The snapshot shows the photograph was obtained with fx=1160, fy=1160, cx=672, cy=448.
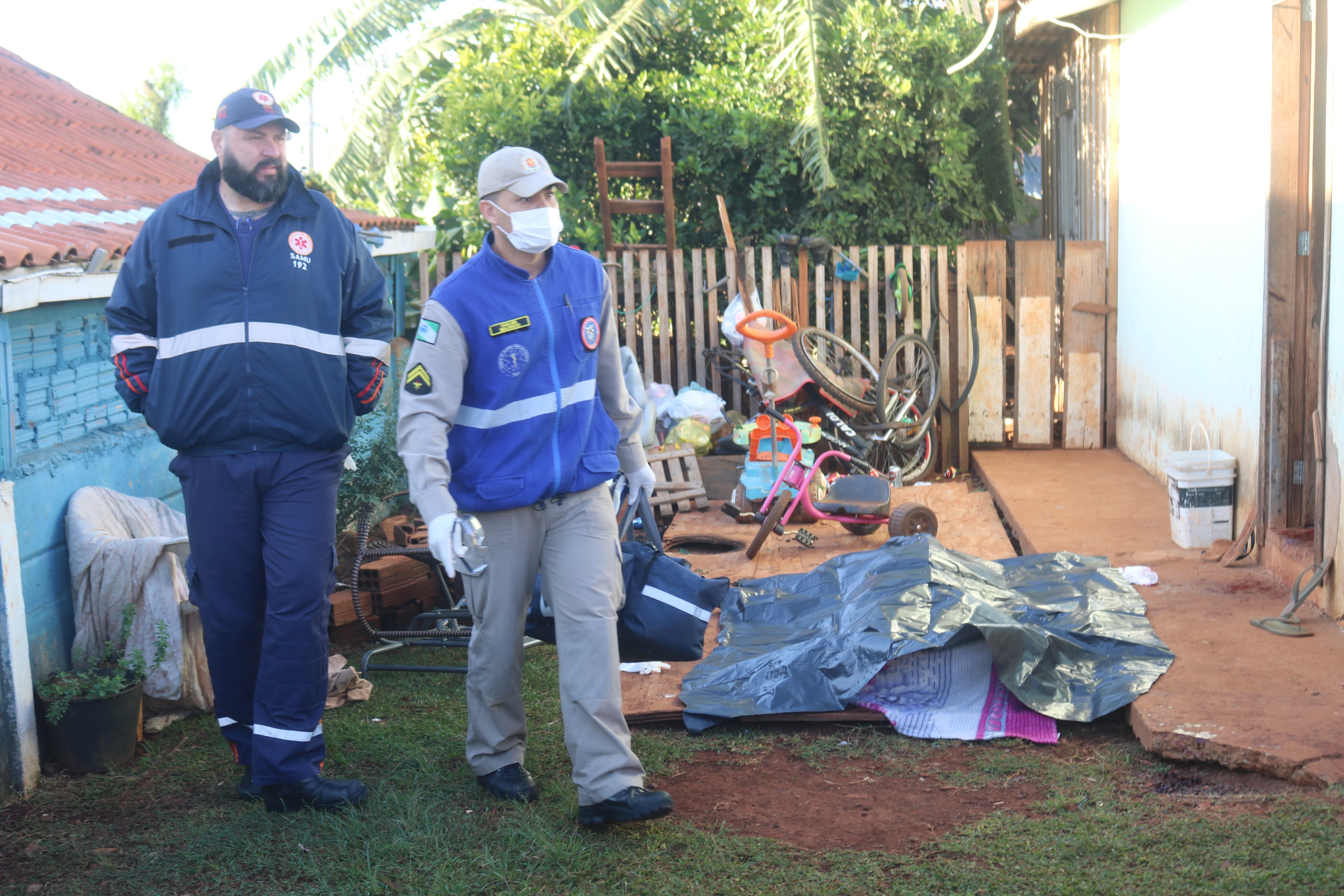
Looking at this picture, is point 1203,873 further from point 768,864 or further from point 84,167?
point 84,167

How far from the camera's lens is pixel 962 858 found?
127 inches

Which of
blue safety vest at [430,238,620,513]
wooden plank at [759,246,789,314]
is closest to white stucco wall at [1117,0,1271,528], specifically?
wooden plank at [759,246,789,314]

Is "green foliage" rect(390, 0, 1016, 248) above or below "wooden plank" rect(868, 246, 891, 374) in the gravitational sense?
above

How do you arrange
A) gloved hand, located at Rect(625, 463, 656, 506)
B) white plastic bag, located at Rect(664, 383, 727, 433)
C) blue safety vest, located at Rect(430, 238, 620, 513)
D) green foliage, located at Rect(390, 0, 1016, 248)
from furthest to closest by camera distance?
green foliage, located at Rect(390, 0, 1016, 248), white plastic bag, located at Rect(664, 383, 727, 433), gloved hand, located at Rect(625, 463, 656, 506), blue safety vest, located at Rect(430, 238, 620, 513)

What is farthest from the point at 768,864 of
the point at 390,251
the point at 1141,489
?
the point at 390,251

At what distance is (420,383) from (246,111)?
116cm

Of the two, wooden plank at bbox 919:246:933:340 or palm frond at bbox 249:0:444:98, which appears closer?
wooden plank at bbox 919:246:933:340

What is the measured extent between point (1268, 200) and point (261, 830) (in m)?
5.03

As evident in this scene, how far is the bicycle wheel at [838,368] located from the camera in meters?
8.58

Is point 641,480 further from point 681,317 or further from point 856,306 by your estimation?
point 856,306

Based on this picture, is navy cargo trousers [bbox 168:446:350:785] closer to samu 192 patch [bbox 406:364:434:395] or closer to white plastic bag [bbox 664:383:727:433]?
samu 192 patch [bbox 406:364:434:395]

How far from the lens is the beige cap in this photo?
356cm

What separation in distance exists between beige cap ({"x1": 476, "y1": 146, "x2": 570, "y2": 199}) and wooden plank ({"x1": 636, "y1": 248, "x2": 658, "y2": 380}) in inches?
230

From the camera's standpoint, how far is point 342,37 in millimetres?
14891
